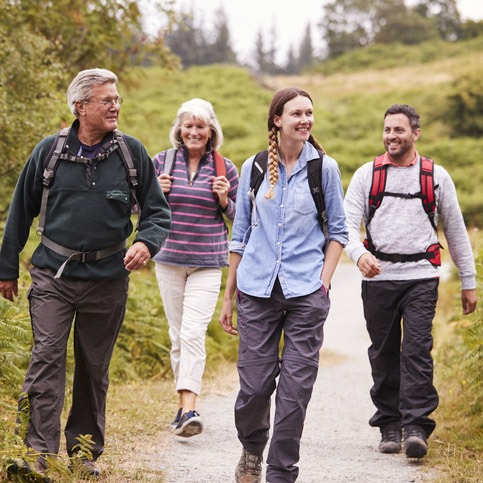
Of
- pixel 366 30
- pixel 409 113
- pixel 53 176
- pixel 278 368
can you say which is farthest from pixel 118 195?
pixel 366 30

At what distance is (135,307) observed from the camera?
389 inches

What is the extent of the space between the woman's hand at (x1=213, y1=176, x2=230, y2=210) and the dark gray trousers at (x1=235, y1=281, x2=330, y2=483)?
1.72 meters

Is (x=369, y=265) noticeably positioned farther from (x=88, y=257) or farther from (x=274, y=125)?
(x=88, y=257)

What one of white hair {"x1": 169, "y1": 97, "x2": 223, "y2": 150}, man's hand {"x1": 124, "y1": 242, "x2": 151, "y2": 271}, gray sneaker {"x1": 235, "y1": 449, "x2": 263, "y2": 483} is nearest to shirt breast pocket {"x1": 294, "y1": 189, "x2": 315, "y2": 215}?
man's hand {"x1": 124, "y1": 242, "x2": 151, "y2": 271}

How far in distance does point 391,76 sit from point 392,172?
4764cm

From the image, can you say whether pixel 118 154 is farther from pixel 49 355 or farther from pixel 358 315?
pixel 358 315

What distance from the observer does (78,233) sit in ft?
15.9

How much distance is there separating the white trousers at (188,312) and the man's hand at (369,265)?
1232 millimetres

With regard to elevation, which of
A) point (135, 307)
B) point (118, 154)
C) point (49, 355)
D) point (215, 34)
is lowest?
point (135, 307)

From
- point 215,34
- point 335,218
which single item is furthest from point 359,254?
point 215,34

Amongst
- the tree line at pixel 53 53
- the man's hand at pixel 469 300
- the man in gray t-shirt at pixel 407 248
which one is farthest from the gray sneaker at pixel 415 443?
the tree line at pixel 53 53

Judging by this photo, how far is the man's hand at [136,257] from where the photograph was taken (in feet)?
15.6

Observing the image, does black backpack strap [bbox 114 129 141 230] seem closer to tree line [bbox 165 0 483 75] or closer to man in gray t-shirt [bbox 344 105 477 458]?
man in gray t-shirt [bbox 344 105 477 458]

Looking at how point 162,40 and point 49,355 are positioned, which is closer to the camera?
point 49,355
